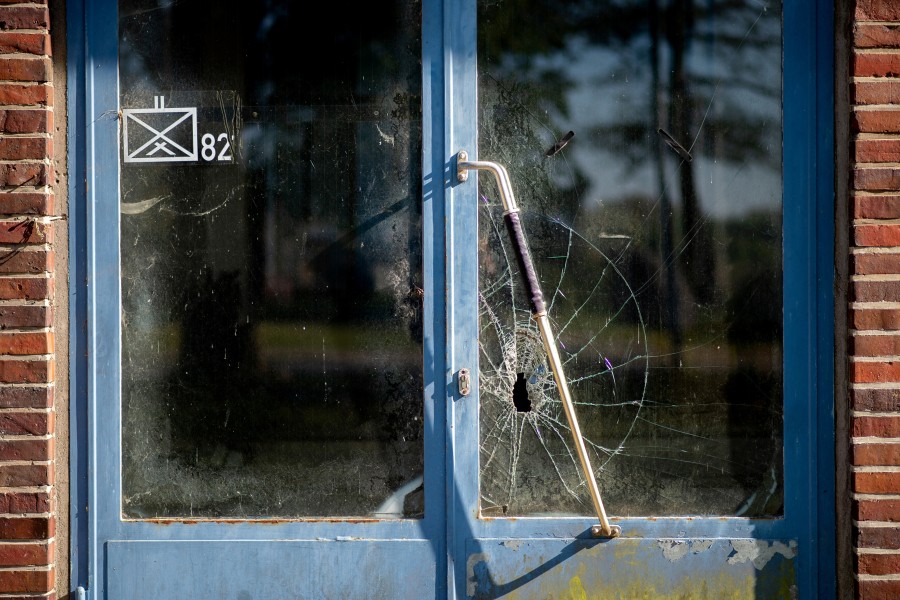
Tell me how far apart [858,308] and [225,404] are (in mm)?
2222

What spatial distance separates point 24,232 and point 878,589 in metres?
3.14

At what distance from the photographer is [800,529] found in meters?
2.83

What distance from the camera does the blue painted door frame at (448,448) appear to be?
2.83m

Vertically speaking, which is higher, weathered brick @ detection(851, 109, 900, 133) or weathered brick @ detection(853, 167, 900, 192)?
weathered brick @ detection(851, 109, 900, 133)

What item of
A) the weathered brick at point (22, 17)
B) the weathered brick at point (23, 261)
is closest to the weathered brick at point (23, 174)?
the weathered brick at point (23, 261)

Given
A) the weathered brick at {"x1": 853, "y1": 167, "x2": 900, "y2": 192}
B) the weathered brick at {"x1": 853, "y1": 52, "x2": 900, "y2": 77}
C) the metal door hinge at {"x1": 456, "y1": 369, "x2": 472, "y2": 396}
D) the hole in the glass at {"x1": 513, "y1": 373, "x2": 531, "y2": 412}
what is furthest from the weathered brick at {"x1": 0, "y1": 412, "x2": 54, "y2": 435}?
the weathered brick at {"x1": 853, "y1": 52, "x2": 900, "y2": 77}

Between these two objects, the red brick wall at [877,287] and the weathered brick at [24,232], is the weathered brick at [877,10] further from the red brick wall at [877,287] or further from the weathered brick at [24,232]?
the weathered brick at [24,232]

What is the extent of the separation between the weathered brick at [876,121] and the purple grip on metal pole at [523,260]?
1174mm

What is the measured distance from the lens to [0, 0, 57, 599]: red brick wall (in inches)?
109

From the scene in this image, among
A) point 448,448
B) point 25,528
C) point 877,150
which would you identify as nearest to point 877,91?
point 877,150

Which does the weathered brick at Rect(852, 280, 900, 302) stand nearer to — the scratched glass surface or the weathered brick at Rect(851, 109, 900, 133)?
the scratched glass surface

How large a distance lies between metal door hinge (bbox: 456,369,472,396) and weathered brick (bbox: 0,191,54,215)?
5.07 feet

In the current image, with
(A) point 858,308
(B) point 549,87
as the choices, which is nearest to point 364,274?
(B) point 549,87

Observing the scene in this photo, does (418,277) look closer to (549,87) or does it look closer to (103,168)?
(549,87)
